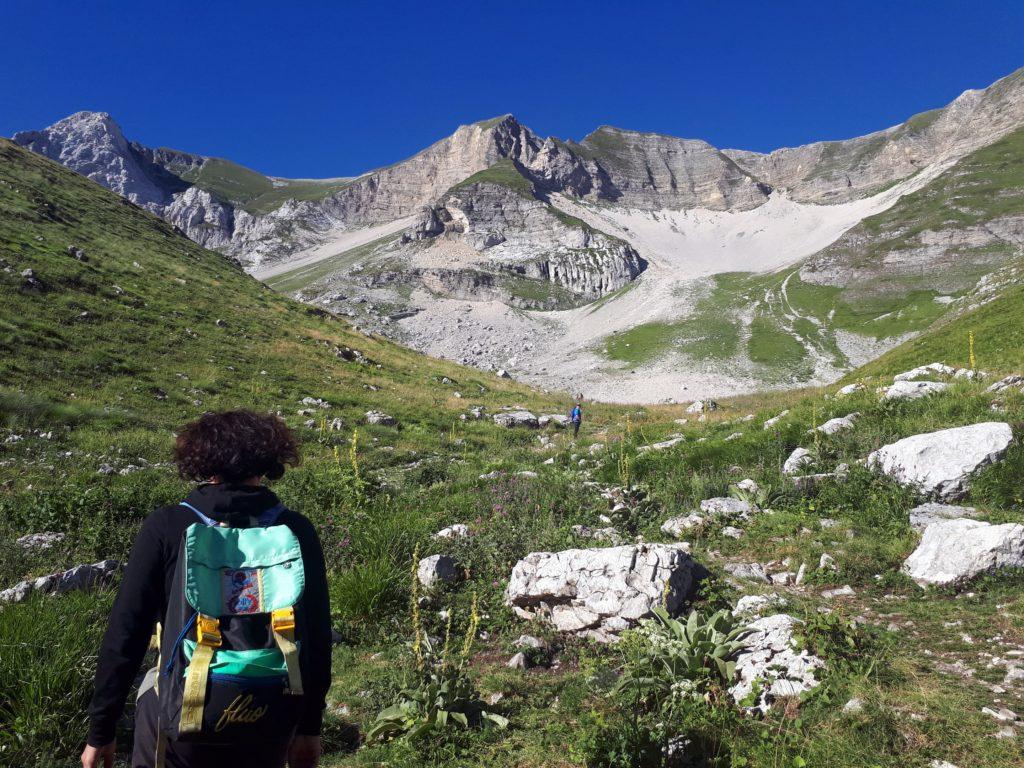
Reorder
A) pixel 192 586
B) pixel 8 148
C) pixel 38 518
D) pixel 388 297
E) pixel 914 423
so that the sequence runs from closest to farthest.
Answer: pixel 192 586, pixel 38 518, pixel 914 423, pixel 8 148, pixel 388 297

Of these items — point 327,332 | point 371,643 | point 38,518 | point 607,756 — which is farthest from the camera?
point 327,332

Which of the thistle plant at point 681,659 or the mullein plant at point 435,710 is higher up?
the thistle plant at point 681,659

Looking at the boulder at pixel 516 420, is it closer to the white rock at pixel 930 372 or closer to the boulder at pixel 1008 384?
the white rock at pixel 930 372

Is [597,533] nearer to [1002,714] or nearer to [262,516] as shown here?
[1002,714]

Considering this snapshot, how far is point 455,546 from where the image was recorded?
7.85m

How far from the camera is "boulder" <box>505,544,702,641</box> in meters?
5.46

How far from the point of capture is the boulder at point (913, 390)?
10664 millimetres

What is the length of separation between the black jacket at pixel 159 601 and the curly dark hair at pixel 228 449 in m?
0.11

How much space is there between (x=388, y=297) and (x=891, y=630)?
111456 mm

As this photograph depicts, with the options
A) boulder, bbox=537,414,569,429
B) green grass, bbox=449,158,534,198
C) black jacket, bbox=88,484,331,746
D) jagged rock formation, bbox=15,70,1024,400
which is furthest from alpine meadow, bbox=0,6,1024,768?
green grass, bbox=449,158,534,198

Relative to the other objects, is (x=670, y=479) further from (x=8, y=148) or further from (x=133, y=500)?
(x=8, y=148)

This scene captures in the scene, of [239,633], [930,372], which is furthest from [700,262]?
[239,633]

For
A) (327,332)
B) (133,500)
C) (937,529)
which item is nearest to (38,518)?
(133,500)

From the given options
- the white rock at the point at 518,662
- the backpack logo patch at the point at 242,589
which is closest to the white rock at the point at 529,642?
the white rock at the point at 518,662
